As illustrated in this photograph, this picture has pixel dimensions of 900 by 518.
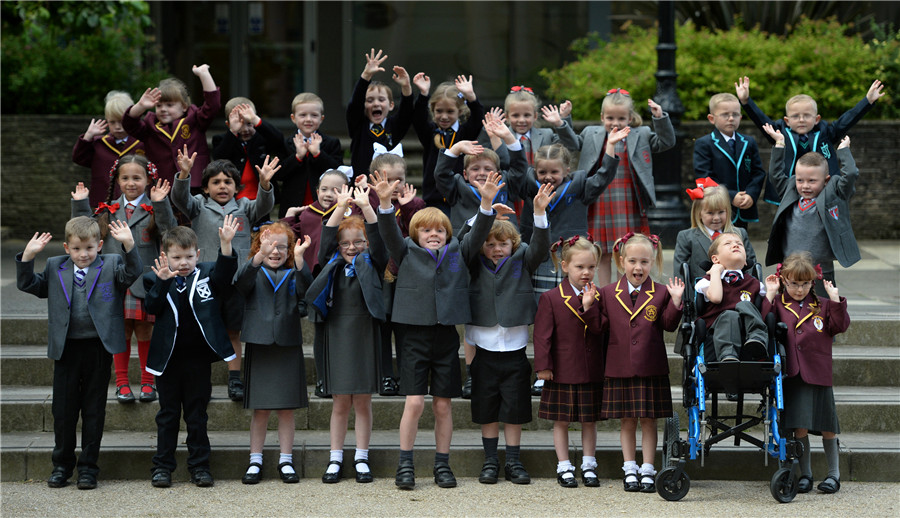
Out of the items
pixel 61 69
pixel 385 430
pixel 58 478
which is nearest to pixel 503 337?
pixel 385 430

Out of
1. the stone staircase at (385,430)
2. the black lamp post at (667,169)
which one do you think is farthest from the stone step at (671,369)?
the black lamp post at (667,169)

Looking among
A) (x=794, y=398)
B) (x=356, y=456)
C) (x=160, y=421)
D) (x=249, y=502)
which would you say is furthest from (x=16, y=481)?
(x=794, y=398)

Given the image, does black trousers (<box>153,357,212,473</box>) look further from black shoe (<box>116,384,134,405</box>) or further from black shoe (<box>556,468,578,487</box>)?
black shoe (<box>556,468,578,487</box>)

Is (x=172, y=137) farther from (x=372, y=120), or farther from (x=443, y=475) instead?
(x=443, y=475)

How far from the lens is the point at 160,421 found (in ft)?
21.1

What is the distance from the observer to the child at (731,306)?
19.7ft

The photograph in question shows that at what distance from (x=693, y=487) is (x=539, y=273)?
5.51ft

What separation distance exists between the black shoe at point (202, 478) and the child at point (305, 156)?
6.61ft

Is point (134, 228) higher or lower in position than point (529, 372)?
higher

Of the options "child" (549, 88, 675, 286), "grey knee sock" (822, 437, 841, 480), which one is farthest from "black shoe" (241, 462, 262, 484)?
"grey knee sock" (822, 437, 841, 480)

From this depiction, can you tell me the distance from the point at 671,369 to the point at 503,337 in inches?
61.4

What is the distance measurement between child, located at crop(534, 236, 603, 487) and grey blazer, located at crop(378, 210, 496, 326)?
0.48 meters

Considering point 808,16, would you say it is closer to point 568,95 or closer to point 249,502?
point 568,95

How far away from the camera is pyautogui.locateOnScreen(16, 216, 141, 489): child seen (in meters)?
6.36
